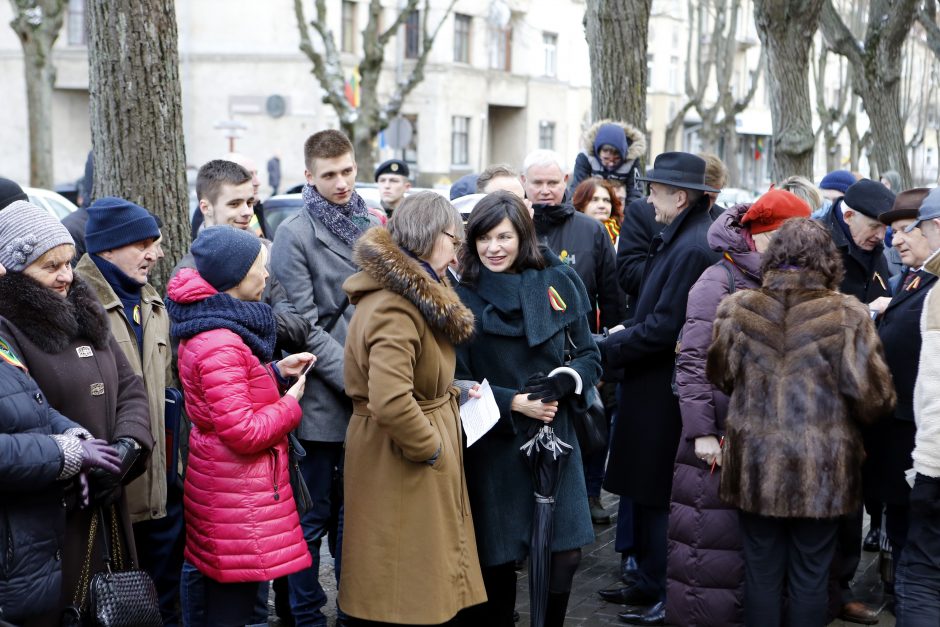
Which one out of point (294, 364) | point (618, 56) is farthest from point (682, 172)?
point (618, 56)

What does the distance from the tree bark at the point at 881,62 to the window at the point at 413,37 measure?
2426cm

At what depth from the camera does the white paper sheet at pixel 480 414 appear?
4.61 m

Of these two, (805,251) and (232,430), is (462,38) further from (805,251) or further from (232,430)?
(232,430)

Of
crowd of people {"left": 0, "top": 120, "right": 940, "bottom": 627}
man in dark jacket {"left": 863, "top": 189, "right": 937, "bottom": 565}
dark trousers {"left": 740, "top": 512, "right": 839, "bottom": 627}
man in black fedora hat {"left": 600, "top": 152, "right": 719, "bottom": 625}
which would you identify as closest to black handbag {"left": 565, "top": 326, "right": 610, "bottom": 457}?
crowd of people {"left": 0, "top": 120, "right": 940, "bottom": 627}

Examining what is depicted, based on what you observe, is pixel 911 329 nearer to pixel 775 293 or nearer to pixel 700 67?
pixel 775 293

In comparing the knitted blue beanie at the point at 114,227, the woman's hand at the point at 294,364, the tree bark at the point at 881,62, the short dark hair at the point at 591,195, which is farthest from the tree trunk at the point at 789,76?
the knitted blue beanie at the point at 114,227

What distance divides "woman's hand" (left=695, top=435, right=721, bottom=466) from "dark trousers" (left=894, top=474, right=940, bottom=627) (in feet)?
2.72

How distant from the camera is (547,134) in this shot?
4750 cm

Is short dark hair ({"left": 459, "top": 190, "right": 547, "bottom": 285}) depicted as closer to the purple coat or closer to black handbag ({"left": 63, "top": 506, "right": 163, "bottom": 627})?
the purple coat

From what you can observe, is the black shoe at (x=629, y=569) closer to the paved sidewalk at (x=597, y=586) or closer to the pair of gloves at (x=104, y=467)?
the paved sidewalk at (x=597, y=586)

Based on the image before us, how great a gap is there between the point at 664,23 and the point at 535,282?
2002 inches

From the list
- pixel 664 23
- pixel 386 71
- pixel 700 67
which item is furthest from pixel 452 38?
pixel 664 23

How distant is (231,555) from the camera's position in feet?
14.0

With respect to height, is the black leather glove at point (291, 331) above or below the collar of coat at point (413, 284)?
below
